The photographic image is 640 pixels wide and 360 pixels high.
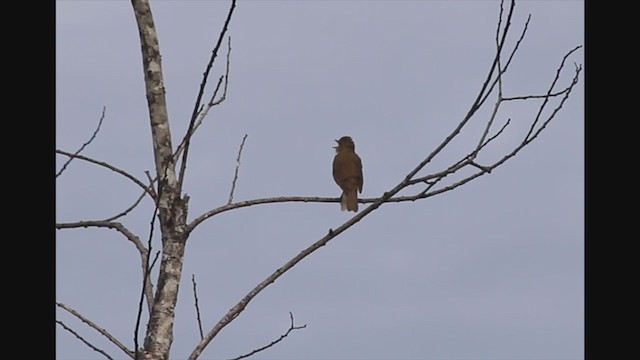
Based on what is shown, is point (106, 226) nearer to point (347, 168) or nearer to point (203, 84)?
point (203, 84)

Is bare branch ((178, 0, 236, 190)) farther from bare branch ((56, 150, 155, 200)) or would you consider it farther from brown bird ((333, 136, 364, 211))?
brown bird ((333, 136, 364, 211))

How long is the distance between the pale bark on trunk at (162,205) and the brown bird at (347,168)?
2575 millimetres

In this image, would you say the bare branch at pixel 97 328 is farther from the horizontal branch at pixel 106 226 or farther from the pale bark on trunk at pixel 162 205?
the horizontal branch at pixel 106 226

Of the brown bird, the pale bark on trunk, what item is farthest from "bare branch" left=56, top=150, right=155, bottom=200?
the brown bird

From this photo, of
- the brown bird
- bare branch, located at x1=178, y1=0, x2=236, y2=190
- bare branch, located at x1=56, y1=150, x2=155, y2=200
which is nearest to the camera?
bare branch, located at x1=178, y1=0, x2=236, y2=190

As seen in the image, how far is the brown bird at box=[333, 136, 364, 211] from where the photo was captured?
683 cm

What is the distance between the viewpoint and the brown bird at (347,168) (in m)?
6.83

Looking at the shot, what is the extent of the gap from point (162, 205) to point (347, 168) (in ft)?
11.5

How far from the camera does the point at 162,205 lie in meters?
3.78

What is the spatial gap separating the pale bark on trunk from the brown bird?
2.57m

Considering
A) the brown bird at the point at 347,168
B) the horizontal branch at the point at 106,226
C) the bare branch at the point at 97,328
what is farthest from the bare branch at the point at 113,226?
the brown bird at the point at 347,168
